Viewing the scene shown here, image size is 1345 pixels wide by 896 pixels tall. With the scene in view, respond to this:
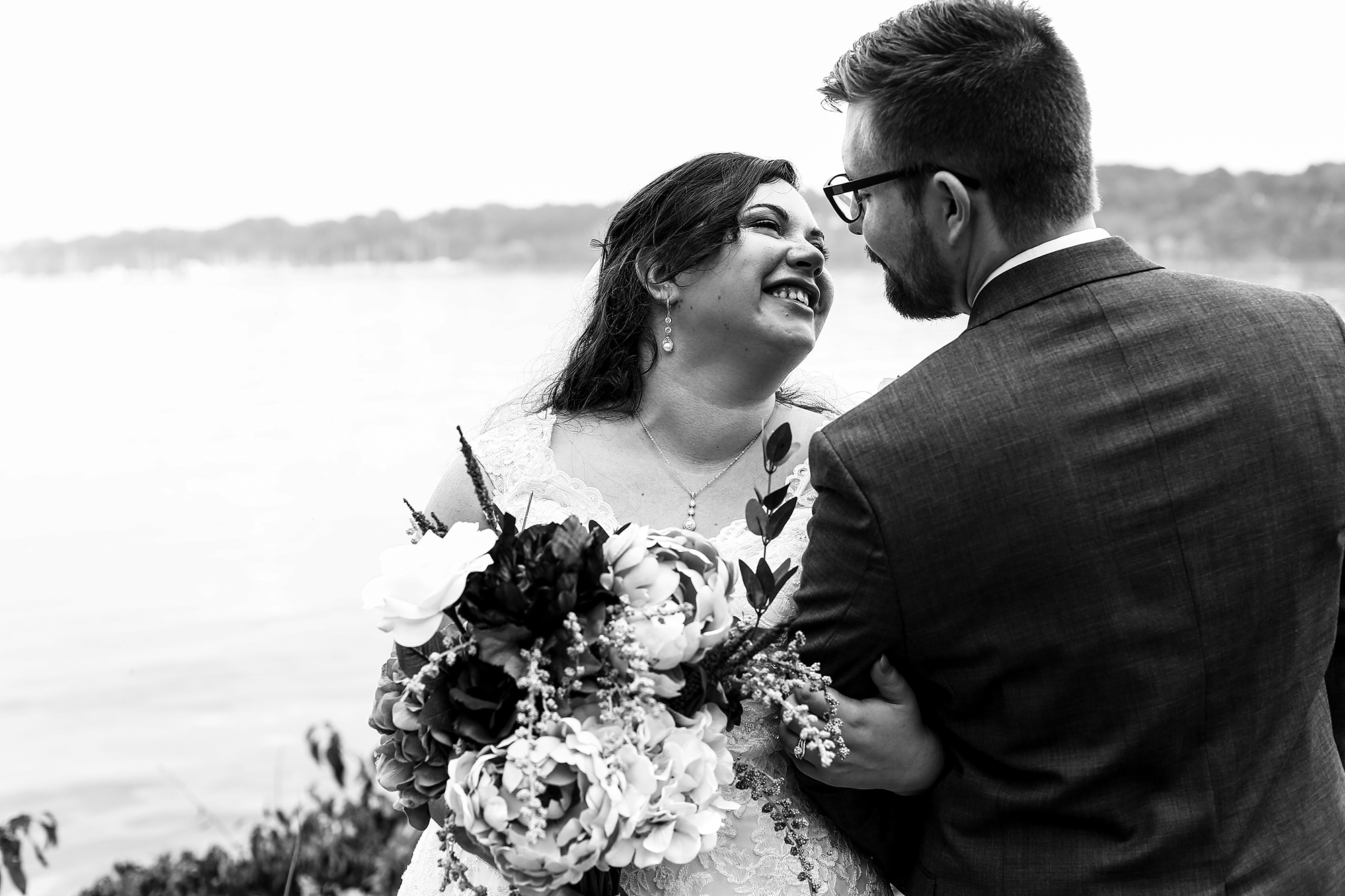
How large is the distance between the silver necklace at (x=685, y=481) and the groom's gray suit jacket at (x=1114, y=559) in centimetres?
68

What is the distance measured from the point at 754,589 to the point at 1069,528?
496mm

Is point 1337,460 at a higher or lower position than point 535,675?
higher

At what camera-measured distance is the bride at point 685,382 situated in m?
2.55

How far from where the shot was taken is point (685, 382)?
2701 mm

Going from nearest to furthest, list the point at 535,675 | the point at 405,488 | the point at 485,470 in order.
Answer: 1. the point at 535,675
2. the point at 485,470
3. the point at 405,488

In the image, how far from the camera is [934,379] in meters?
1.79

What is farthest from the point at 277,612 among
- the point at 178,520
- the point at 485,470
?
the point at 485,470

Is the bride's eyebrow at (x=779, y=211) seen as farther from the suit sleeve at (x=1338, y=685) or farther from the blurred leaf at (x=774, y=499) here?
the suit sleeve at (x=1338, y=685)

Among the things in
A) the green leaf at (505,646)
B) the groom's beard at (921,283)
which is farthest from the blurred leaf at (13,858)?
the groom's beard at (921,283)

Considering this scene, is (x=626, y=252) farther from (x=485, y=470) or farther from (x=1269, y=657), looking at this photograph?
(x=1269, y=657)

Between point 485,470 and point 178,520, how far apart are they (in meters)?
8.06

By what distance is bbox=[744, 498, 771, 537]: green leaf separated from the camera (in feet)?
6.31

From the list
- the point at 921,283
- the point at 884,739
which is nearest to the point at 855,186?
the point at 921,283

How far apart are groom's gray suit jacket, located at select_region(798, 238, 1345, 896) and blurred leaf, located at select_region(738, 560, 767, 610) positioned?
8 centimetres
